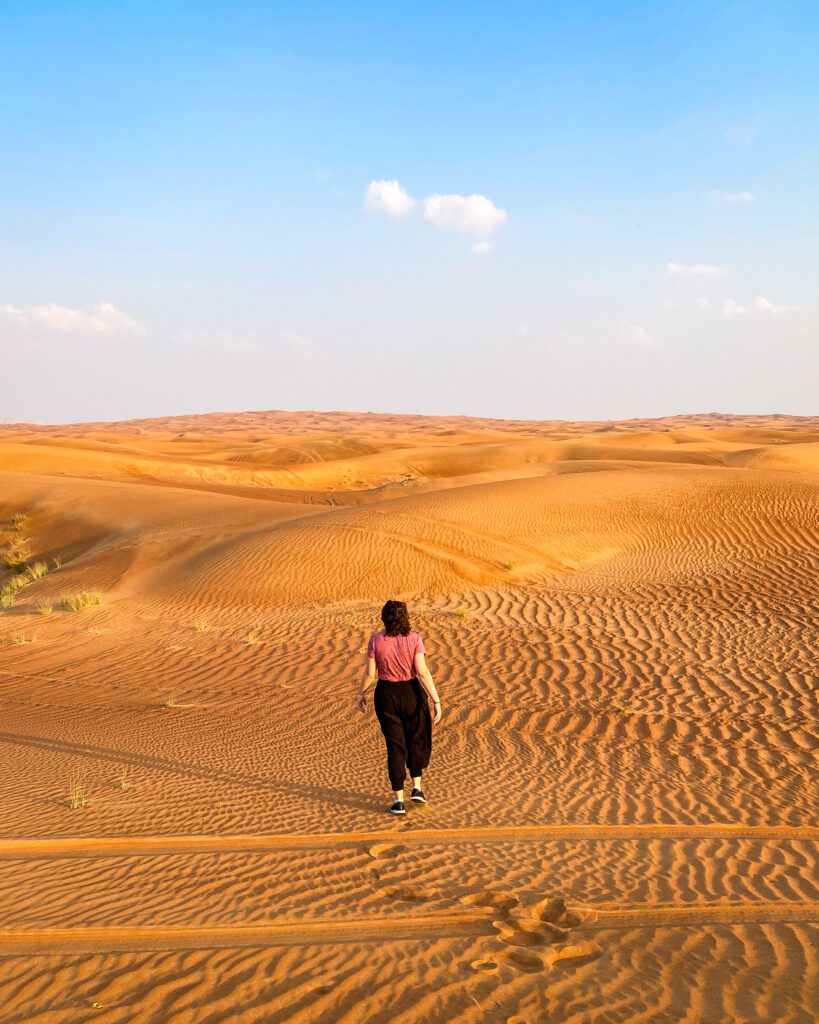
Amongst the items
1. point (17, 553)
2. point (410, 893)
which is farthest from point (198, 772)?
point (17, 553)

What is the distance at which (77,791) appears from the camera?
623cm

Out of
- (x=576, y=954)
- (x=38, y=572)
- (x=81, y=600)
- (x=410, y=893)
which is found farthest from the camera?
(x=38, y=572)

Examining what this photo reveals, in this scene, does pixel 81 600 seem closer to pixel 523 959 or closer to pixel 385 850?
pixel 385 850

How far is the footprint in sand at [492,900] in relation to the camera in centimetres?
421

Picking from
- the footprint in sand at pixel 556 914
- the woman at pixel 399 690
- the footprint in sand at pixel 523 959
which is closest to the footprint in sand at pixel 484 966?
the footprint in sand at pixel 523 959

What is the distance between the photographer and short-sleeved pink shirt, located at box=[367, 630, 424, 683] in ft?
→ 19.2

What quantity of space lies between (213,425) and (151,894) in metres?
119

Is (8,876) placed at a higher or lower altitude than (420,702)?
lower

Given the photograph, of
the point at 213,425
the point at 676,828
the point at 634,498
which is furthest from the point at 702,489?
the point at 213,425

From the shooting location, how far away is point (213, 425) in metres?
120

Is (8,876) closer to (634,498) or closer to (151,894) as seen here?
(151,894)

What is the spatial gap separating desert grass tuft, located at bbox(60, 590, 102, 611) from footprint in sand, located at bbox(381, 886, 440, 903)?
1241 centimetres

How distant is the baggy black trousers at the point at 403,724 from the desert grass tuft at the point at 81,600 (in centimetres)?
1111

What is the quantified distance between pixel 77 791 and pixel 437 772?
9.28 ft
